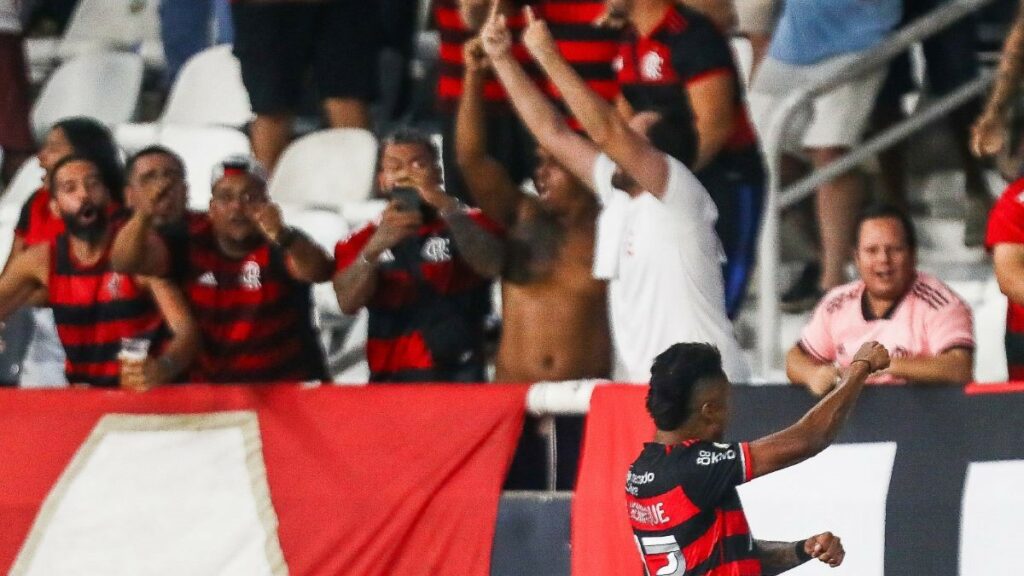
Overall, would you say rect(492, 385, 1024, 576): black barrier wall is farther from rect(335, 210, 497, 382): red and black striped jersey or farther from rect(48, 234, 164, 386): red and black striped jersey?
rect(48, 234, 164, 386): red and black striped jersey

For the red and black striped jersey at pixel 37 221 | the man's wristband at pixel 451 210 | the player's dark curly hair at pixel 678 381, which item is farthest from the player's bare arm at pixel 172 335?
the player's dark curly hair at pixel 678 381

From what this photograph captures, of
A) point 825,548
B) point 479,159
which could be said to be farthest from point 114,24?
point 825,548

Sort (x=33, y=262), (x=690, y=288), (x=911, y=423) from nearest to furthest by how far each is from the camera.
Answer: (x=911, y=423) → (x=690, y=288) → (x=33, y=262)

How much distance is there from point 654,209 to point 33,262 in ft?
7.66

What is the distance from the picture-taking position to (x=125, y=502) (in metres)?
6.42

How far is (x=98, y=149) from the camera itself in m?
7.47

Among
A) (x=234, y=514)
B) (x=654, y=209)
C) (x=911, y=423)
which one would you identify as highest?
(x=654, y=209)

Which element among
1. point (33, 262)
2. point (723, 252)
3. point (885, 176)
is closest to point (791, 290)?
point (885, 176)

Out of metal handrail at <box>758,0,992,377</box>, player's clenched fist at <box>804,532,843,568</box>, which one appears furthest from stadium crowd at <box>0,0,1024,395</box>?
player's clenched fist at <box>804,532,843,568</box>

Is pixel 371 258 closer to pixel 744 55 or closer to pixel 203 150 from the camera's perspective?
pixel 744 55

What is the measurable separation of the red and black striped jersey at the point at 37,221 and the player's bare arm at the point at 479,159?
4.99 ft

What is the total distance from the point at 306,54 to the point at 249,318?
2122mm

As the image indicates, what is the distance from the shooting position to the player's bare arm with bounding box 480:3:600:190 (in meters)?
6.26

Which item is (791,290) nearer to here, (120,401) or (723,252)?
(723,252)
